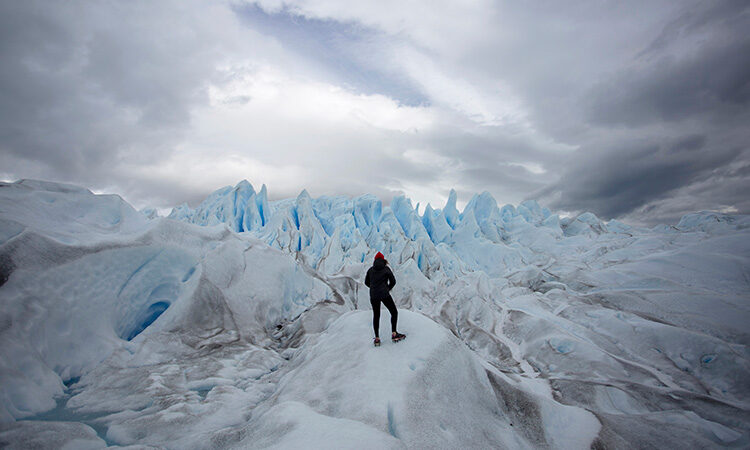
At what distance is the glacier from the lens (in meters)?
4.01

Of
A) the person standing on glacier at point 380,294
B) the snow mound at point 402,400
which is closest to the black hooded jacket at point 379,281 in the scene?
the person standing on glacier at point 380,294

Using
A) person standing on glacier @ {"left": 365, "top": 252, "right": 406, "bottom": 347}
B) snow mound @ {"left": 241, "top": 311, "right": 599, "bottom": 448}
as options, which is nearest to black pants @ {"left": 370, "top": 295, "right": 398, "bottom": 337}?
person standing on glacier @ {"left": 365, "top": 252, "right": 406, "bottom": 347}

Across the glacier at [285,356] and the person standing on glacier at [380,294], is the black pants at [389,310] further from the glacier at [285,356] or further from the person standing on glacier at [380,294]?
the glacier at [285,356]

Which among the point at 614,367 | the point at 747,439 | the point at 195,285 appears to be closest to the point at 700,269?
the point at 614,367

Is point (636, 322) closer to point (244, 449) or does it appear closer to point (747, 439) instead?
point (747, 439)

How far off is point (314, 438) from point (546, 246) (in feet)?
179

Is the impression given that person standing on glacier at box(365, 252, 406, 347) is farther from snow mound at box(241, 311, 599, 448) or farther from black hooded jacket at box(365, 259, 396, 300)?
snow mound at box(241, 311, 599, 448)

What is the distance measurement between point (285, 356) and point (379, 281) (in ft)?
17.7

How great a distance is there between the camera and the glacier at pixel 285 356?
401 centimetres

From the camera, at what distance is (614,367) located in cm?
1177

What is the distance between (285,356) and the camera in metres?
8.82

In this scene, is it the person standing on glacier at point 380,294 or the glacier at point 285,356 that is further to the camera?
the person standing on glacier at point 380,294

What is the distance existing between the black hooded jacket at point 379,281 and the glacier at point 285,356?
92cm

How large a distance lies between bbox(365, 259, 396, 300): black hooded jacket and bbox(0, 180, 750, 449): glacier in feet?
3.02
